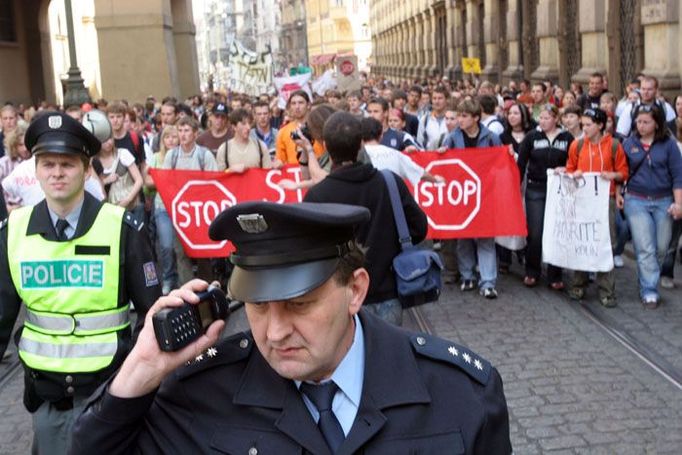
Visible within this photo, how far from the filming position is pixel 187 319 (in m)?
2.28

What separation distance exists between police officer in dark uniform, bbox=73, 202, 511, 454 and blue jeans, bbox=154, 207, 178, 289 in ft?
26.1

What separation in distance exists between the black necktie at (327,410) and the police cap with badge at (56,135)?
6.65 ft

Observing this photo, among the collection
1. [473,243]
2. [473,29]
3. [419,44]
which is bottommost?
[473,243]

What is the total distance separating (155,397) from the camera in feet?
7.65

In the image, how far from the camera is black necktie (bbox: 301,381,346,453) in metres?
2.21

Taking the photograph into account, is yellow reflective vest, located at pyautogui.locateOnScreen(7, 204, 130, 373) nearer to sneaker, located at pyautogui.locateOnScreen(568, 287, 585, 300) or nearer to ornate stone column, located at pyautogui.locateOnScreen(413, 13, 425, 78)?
sneaker, located at pyautogui.locateOnScreen(568, 287, 585, 300)

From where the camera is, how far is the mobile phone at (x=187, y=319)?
223 cm

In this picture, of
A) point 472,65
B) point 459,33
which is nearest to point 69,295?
point 472,65

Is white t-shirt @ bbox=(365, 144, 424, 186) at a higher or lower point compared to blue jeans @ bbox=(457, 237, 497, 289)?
higher

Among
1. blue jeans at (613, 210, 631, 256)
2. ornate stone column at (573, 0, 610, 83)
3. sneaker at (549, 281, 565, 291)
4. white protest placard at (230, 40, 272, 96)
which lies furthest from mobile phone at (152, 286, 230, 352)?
white protest placard at (230, 40, 272, 96)

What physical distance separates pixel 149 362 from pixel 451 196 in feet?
26.6

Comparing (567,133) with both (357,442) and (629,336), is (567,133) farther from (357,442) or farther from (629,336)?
(357,442)

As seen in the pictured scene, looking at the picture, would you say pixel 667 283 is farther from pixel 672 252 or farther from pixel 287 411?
pixel 287 411

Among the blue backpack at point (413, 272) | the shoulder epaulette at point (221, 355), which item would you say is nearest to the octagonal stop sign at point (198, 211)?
the blue backpack at point (413, 272)
